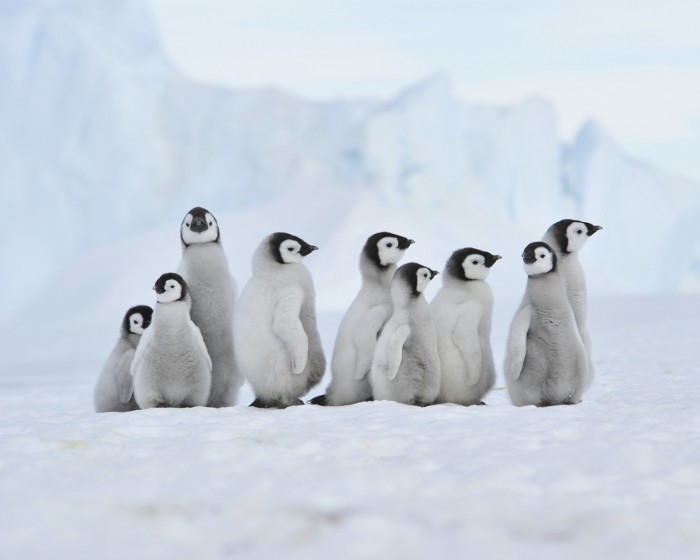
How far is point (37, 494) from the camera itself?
2131 mm

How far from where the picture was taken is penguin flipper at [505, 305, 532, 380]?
3.41m

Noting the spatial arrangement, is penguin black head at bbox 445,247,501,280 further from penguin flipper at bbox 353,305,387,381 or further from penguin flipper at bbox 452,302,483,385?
penguin flipper at bbox 353,305,387,381

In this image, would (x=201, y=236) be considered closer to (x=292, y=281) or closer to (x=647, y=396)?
(x=292, y=281)

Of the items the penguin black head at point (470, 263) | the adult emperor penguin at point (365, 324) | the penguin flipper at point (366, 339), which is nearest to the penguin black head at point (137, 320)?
the adult emperor penguin at point (365, 324)

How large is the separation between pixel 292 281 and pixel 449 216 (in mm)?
12174

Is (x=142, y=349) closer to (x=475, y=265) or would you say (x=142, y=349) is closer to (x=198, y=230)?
(x=198, y=230)

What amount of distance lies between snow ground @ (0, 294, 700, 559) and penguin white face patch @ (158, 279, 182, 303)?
45 centimetres

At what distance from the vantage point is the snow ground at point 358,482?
1831 millimetres

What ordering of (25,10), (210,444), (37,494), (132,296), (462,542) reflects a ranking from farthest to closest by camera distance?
1. (25,10)
2. (132,296)
3. (210,444)
4. (37,494)
5. (462,542)

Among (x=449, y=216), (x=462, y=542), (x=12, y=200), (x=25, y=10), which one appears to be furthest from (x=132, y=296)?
(x=462, y=542)

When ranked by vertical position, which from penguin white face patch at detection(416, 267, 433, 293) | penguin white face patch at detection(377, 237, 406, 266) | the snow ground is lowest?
the snow ground

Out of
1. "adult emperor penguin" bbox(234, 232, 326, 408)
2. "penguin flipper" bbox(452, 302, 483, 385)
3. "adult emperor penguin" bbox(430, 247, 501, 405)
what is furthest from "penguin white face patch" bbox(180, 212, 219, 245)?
"penguin flipper" bbox(452, 302, 483, 385)

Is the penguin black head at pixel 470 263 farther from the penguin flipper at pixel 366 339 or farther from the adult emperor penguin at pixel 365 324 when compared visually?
A: the penguin flipper at pixel 366 339

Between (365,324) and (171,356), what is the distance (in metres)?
0.75
